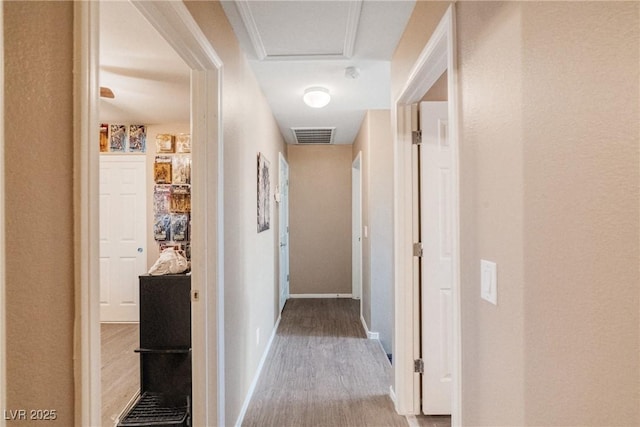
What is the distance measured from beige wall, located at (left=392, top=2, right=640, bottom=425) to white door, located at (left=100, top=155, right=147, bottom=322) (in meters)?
4.10

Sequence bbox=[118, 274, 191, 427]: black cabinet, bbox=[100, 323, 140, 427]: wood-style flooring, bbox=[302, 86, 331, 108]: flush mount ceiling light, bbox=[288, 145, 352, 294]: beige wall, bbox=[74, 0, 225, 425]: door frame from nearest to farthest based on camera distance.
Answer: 1. bbox=[74, 0, 225, 425]: door frame
2. bbox=[118, 274, 191, 427]: black cabinet
3. bbox=[100, 323, 140, 427]: wood-style flooring
4. bbox=[302, 86, 331, 108]: flush mount ceiling light
5. bbox=[288, 145, 352, 294]: beige wall

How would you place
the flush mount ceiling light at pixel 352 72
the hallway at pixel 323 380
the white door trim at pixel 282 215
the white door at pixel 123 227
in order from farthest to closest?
the white door trim at pixel 282 215 < the white door at pixel 123 227 < the flush mount ceiling light at pixel 352 72 < the hallway at pixel 323 380

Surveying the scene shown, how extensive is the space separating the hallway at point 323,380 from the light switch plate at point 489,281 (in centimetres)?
149

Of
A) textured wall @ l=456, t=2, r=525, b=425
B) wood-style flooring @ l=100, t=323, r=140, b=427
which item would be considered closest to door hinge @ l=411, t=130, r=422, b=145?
textured wall @ l=456, t=2, r=525, b=425

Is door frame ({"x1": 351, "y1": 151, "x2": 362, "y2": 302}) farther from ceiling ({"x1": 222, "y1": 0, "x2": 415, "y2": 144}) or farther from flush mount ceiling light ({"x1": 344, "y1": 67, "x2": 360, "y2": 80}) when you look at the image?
flush mount ceiling light ({"x1": 344, "y1": 67, "x2": 360, "y2": 80})

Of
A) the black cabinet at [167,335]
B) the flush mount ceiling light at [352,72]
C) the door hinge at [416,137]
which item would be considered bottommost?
the black cabinet at [167,335]

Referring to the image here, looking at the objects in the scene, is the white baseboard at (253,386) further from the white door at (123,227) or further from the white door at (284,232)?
the white door at (123,227)

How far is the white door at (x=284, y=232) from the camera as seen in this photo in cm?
457

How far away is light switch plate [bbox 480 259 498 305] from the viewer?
1.02 m

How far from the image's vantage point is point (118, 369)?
3031 mm

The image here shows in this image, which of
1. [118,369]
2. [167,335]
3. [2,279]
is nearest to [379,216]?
[167,335]

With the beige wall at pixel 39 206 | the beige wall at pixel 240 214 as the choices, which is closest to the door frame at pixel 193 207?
the beige wall at pixel 39 206

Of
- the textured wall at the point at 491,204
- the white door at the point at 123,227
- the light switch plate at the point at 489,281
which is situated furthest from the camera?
the white door at the point at 123,227

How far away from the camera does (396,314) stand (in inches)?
87.9
